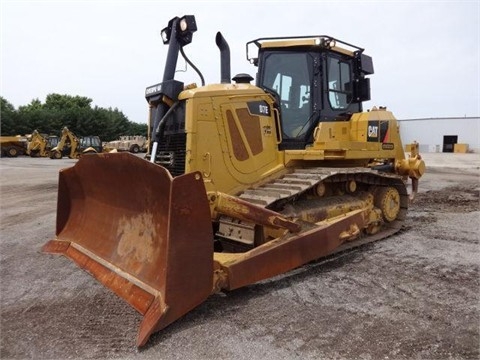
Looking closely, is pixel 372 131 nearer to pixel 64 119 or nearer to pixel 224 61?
pixel 224 61

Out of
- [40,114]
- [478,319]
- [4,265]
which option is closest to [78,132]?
[40,114]

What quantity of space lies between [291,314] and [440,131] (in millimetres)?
49839

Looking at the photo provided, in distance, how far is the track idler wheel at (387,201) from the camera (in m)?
6.13

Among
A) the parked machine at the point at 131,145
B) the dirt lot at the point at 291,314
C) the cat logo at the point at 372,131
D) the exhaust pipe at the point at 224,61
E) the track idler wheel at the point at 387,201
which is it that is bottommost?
the dirt lot at the point at 291,314

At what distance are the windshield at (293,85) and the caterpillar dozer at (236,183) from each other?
1 cm

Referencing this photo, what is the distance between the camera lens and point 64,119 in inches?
1957

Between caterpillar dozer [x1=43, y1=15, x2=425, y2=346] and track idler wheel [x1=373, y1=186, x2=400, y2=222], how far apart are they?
0.7 inches

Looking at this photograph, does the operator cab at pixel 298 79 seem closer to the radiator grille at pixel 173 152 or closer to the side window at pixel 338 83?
the side window at pixel 338 83

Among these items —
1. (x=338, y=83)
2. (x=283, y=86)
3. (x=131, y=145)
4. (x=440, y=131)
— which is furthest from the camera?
(x=440, y=131)

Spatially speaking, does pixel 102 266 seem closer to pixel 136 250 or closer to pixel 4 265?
pixel 136 250

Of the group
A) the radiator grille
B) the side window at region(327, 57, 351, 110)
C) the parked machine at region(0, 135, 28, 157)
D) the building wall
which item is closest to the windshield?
the side window at region(327, 57, 351, 110)

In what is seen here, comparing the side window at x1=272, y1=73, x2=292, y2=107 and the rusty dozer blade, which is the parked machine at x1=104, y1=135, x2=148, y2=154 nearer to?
the side window at x1=272, y1=73, x2=292, y2=107

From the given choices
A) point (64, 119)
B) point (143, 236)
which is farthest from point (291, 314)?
point (64, 119)

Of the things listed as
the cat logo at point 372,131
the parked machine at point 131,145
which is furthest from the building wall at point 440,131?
the cat logo at point 372,131
